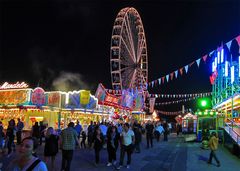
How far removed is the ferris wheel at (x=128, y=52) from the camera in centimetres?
3391

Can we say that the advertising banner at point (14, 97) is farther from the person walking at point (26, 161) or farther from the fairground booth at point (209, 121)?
the person walking at point (26, 161)

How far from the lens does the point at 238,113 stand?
3038cm

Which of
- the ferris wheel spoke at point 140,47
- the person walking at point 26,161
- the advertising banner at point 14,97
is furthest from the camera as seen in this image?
the ferris wheel spoke at point 140,47

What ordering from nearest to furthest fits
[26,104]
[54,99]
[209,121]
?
[209,121]
[26,104]
[54,99]

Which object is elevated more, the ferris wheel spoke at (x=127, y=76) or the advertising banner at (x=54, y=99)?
the ferris wheel spoke at (x=127, y=76)

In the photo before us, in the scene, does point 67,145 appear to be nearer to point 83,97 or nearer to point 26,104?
point 26,104

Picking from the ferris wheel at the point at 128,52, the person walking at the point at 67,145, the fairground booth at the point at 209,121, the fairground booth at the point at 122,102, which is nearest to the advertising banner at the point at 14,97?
the fairground booth at the point at 122,102

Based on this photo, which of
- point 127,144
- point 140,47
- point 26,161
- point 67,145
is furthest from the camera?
point 140,47

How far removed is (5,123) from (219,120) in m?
17.1

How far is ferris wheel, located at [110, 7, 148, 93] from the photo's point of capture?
33.9m

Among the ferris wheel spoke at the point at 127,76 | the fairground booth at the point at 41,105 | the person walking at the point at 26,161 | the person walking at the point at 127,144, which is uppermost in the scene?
the ferris wheel spoke at the point at 127,76

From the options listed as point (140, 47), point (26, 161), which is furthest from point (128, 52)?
point (26, 161)

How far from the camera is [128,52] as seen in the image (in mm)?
35875

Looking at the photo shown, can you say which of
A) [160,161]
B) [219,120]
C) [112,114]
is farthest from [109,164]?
[112,114]
